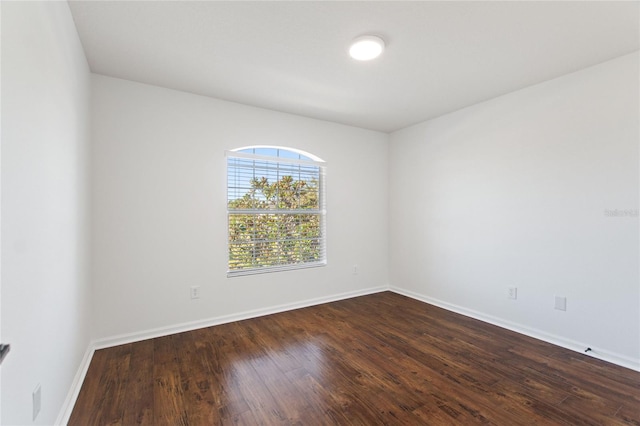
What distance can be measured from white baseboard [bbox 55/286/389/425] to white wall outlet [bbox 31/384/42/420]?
16.1 inches

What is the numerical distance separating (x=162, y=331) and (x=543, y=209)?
4.00 meters

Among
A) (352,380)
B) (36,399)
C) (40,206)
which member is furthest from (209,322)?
(40,206)

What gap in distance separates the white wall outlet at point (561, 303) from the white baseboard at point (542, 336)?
272 mm

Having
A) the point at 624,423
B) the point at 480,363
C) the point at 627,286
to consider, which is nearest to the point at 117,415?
the point at 480,363

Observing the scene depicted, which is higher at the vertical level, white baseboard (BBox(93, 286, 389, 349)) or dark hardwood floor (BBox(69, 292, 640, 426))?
white baseboard (BBox(93, 286, 389, 349))

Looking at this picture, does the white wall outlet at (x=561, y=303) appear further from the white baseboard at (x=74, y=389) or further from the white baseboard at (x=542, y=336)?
the white baseboard at (x=74, y=389)

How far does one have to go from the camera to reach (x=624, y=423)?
1729 millimetres

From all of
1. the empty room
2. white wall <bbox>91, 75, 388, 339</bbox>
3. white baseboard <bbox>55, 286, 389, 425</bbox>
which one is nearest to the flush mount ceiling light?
the empty room

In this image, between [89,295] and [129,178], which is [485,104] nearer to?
[129,178]

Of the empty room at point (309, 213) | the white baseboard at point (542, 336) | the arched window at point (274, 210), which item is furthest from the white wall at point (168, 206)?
the white baseboard at point (542, 336)

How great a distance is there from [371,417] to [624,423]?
1495mm

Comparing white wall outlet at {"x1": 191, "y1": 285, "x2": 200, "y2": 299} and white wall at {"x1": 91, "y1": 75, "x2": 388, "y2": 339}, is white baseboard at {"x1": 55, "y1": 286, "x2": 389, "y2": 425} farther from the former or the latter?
white wall outlet at {"x1": 191, "y1": 285, "x2": 200, "y2": 299}

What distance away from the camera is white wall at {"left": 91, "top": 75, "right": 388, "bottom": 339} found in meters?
2.74

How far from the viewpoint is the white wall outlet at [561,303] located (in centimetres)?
273
